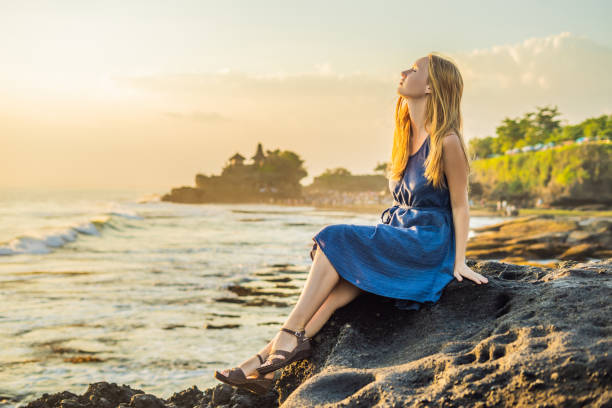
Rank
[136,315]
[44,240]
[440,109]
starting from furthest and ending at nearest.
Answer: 1. [44,240]
2. [136,315]
3. [440,109]

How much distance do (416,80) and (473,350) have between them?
5.17 feet

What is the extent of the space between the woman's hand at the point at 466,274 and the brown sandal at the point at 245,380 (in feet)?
3.76

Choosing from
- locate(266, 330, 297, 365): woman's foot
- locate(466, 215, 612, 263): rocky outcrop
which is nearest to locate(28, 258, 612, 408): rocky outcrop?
locate(266, 330, 297, 365): woman's foot

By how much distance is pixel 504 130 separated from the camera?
5444 cm

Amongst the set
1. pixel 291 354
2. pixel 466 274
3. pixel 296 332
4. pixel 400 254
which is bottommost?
pixel 291 354

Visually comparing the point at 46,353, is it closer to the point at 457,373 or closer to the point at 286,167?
the point at 457,373

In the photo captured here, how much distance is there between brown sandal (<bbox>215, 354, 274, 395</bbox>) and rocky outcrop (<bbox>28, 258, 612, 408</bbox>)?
0.44 ft

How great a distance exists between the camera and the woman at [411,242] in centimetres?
274

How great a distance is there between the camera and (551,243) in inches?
551

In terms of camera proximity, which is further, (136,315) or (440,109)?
(136,315)

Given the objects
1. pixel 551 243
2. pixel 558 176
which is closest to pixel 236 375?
pixel 551 243

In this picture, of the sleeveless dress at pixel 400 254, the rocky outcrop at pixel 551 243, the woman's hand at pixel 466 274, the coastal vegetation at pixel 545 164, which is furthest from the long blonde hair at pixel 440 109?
the coastal vegetation at pixel 545 164

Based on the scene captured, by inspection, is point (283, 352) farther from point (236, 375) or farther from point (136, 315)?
point (136, 315)

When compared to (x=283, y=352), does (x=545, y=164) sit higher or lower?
higher
